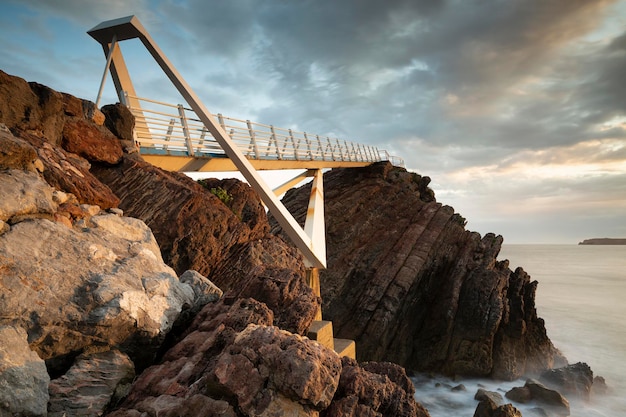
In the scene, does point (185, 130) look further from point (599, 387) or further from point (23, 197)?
point (599, 387)

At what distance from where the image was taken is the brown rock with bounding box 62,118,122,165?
7.84 meters

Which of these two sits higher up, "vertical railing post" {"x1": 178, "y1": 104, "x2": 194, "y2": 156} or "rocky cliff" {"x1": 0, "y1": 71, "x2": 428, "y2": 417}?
"vertical railing post" {"x1": 178, "y1": 104, "x2": 194, "y2": 156}

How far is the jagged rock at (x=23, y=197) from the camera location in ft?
15.4

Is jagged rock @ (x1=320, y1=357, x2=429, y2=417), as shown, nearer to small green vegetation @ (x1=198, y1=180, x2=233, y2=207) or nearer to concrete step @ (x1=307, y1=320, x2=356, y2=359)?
concrete step @ (x1=307, y1=320, x2=356, y2=359)

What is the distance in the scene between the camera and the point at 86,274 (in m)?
4.73

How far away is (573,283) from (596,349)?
48.7 meters

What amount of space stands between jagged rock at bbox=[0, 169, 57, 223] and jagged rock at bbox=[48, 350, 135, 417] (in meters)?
2.18

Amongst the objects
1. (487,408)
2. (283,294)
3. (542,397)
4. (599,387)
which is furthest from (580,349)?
(283,294)

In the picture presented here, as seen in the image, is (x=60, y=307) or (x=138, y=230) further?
(x=138, y=230)

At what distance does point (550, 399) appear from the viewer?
15156 mm

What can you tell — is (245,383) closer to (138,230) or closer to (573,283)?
(138,230)

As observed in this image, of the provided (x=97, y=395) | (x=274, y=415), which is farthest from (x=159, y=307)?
(x=274, y=415)

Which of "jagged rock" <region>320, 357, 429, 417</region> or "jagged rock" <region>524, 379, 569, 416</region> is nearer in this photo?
"jagged rock" <region>320, 357, 429, 417</region>

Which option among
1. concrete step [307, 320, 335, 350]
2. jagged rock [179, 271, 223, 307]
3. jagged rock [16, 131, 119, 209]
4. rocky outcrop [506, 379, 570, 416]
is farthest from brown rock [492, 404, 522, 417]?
jagged rock [16, 131, 119, 209]
